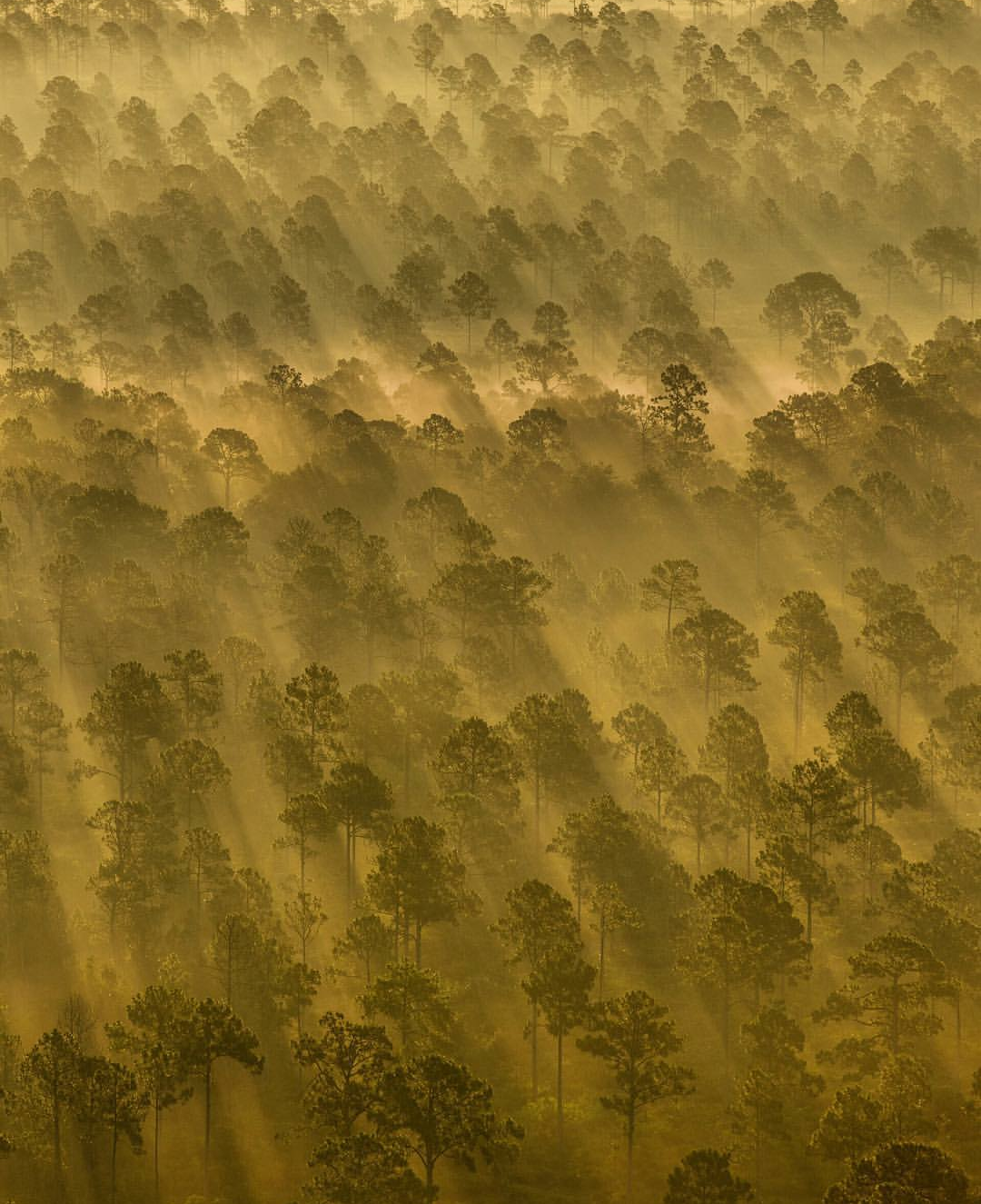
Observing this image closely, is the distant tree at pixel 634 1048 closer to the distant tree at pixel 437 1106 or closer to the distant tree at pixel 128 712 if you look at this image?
the distant tree at pixel 437 1106

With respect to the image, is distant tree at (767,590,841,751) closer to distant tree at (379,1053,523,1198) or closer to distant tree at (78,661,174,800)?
distant tree at (78,661,174,800)

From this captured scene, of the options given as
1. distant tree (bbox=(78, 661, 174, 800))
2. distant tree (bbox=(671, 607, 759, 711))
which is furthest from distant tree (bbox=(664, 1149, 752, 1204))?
distant tree (bbox=(671, 607, 759, 711))

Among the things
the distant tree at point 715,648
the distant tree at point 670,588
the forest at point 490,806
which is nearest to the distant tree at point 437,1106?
the forest at point 490,806

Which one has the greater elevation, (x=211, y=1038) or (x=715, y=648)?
(x=715, y=648)

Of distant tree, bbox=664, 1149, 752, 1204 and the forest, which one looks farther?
the forest

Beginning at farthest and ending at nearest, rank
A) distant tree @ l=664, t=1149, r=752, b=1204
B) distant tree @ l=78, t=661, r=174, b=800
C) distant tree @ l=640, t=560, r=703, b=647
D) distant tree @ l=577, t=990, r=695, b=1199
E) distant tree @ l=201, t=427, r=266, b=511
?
distant tree @ l=201, t=427, r=266, b=511, distant tree @ l=640, t=560, r=703, b=647, distant tree @ l=78, t=661, r=174, b=800, distant tree @ l=577, t=990, r=695, b=1199, distant tree @ l=664, t=1149, r=752, b=1204

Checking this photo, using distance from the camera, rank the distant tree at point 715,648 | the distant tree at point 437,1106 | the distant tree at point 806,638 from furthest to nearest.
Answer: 1. the distant tree at point 715,648
2. the distant tree at point 806,638
3. the distant tree at point 437,1106

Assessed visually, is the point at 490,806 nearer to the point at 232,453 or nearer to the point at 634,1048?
the point at 634,1048

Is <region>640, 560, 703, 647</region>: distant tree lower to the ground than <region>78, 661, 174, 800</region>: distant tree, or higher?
higher

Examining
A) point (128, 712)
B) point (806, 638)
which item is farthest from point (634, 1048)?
point (806, 638)

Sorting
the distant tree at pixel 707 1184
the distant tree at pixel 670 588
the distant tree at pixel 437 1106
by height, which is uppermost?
the distant tree at pixel 670 588

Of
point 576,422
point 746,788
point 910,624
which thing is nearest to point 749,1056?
point 746,788

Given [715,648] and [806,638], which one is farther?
[715,648]
